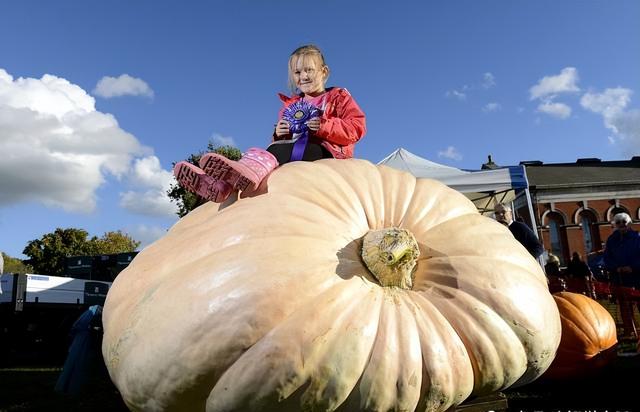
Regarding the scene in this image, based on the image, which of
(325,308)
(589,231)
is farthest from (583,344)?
(589,231)

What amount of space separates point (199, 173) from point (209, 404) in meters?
0.79

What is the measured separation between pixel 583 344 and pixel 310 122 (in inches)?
123

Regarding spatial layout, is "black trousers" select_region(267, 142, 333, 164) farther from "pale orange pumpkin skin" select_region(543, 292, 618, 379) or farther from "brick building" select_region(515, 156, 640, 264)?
"brick building" select_region(515, 156, 640, 264)

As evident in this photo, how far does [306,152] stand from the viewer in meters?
2.25

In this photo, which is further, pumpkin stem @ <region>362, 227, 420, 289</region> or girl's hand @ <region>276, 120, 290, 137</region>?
girl's hand @ <region>276, 120, 290, 137</region>

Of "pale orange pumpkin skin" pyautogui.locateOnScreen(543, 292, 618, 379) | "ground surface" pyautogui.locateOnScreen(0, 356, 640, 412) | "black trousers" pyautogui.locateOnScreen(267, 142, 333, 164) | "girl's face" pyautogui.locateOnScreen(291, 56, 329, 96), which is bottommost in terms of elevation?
"ground surface" pyautogui.locateOnScreen(0, 356, 640, 412)

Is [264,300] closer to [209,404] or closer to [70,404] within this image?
[209,404]

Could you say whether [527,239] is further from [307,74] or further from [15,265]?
[15,265]

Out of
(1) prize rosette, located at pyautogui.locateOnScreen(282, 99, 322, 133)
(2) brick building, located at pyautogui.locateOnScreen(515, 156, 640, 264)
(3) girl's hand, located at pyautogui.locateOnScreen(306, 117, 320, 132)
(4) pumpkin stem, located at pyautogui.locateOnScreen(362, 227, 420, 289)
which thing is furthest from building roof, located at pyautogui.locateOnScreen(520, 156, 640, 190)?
(4) pumpkin stem, located at pyautogui.locateOnScreen(362, 227, 420, 289)

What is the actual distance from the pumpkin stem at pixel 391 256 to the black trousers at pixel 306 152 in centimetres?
89

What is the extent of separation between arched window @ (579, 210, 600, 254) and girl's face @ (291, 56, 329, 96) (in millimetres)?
36080

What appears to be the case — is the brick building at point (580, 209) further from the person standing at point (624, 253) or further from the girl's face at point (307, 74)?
the girl's face at point (307, 74)

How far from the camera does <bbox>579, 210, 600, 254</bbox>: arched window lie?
33.4 meters

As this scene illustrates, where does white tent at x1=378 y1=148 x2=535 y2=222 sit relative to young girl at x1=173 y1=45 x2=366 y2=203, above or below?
above
